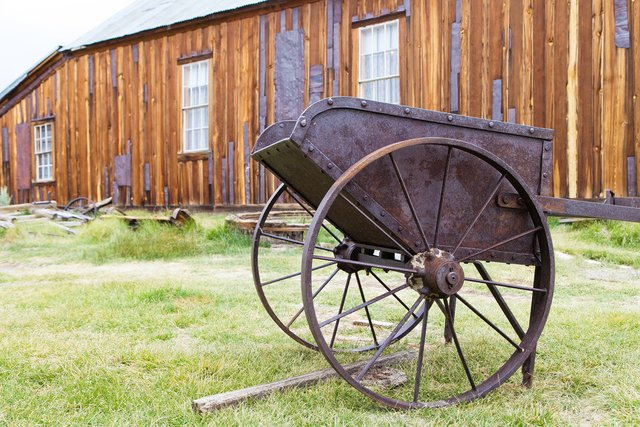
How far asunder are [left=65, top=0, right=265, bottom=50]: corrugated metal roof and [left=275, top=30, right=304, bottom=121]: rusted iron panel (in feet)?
3.17

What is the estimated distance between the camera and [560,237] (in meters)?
7.90

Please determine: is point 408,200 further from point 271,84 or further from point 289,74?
point 271,84

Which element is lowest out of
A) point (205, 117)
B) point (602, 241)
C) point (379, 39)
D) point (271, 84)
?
point (602, 241)

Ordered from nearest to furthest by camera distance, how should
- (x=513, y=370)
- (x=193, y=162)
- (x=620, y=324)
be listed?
(x=513, y=370), (x=620, y=324), (x=193, y=162)

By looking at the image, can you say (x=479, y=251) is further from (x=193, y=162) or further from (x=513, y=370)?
(x=193, y=162)

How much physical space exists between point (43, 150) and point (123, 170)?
3.32 m

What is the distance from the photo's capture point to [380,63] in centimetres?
967

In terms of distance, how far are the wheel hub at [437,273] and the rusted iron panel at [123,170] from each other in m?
11.2

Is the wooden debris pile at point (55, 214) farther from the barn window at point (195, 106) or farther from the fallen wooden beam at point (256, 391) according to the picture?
the fallen wooden beam at point (256, 391)

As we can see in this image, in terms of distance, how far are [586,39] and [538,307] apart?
6262 millimetres

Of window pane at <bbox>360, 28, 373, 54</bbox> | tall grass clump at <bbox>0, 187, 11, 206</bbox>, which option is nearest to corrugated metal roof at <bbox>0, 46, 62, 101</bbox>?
tall grass clump at <bbox>0, 187, 11, 206</bbox>

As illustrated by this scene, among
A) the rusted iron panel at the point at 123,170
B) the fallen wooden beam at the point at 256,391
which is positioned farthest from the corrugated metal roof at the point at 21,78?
the fallen wooden beam at the point at 256,391

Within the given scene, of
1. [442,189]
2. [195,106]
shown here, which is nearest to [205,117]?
[195,106]

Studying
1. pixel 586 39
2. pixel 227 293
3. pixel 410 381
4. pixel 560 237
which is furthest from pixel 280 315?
pixel 586 39
